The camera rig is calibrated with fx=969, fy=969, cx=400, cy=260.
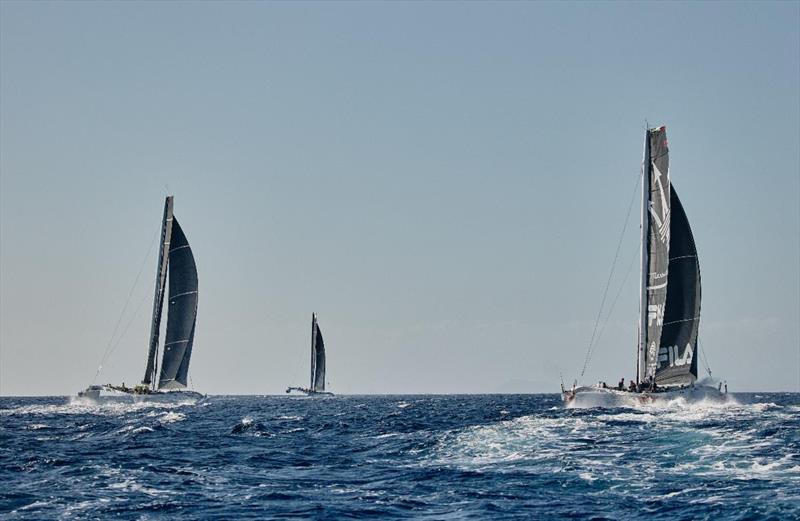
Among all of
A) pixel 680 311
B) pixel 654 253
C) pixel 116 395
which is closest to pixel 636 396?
pixel 680 311

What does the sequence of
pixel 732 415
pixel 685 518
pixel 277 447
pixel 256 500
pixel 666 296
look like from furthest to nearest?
pixel 666 296
pixel 732 415
pixel 277 447
pixel 256 500
pixel 685 518

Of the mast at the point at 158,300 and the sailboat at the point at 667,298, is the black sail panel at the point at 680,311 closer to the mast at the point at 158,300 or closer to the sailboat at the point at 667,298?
the sailboat at the point at 667,298

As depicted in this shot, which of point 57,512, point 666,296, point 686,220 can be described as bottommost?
point 57,512

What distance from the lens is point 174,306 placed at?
104 metres

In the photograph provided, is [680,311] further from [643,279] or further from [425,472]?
[425,472]

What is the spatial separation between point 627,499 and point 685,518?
2792 millimetres

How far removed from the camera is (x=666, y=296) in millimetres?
70562

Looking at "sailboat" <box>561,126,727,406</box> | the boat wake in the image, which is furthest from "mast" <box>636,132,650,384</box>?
the boat wake

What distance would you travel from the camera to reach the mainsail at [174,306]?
103375mm

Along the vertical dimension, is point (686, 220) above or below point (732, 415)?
above

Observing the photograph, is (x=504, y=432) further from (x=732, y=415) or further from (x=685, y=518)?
(x=685, y=518)

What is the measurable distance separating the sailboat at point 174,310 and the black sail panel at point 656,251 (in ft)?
169

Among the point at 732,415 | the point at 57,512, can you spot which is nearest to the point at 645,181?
the point at 732,415

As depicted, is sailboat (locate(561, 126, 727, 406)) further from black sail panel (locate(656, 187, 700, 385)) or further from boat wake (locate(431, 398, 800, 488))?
boat wake (locate(431, 398, 800, 488))
